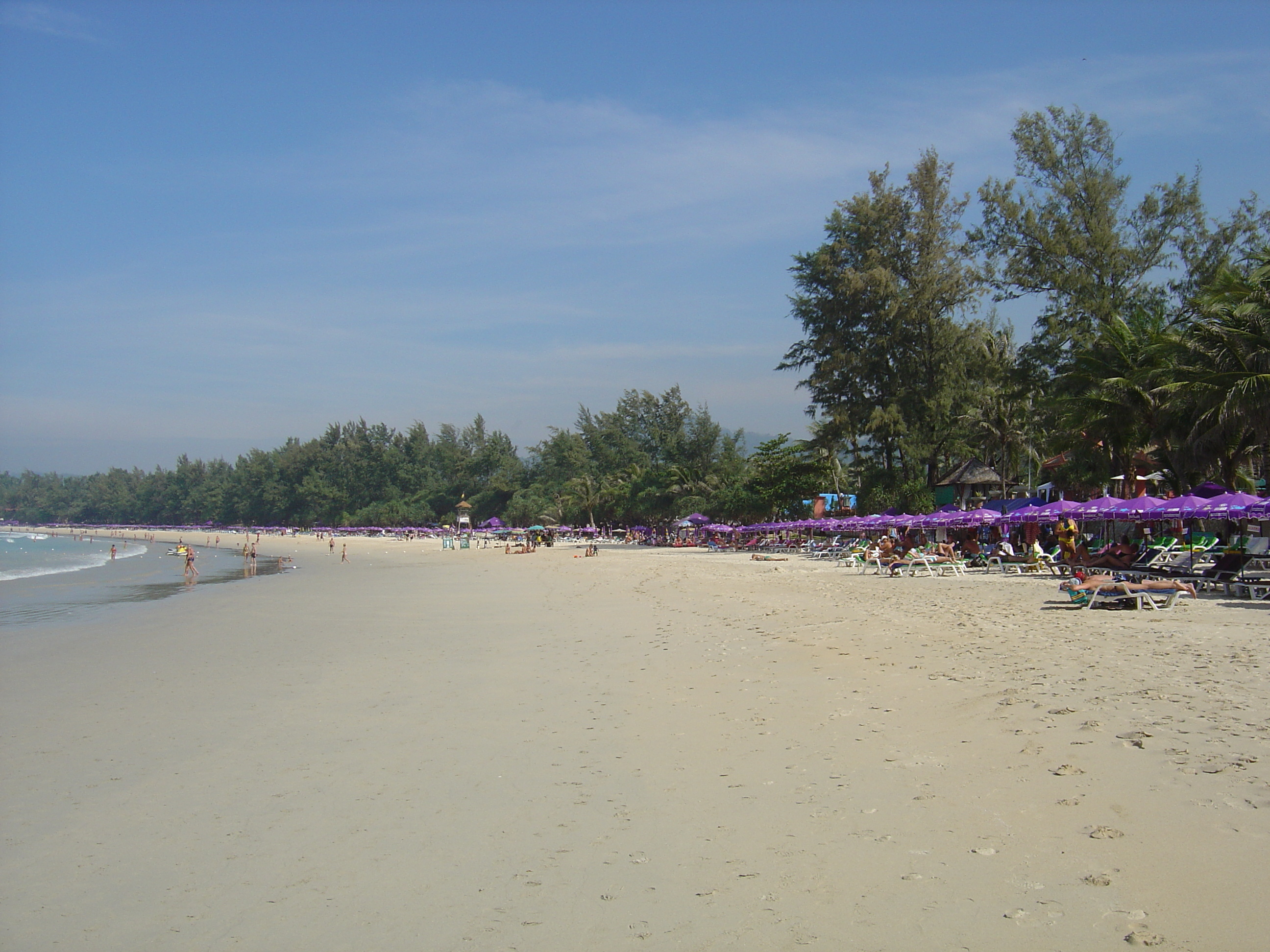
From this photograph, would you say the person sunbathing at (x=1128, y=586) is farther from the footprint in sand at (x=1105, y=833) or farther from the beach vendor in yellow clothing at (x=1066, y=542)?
the footprint in sand at (x=1105, y=833)

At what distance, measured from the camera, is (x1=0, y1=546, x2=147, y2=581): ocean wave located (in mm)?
33500

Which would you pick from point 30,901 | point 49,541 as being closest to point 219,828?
point 30,901

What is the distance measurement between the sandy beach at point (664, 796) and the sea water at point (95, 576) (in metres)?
10.8

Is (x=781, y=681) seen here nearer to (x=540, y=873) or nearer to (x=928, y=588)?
(x=540, y=873)

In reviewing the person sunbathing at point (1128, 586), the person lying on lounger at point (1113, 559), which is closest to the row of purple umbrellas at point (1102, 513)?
the person lying on lounger at point (1113, 559)

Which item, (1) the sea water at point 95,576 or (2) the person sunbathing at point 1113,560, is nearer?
(2) the person sunbathing at point 1113,560

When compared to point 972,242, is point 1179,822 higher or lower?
lower

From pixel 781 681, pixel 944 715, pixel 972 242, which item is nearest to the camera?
pixel 944 715

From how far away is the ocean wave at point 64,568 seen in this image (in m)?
33.5

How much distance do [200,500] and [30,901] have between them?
152 metres

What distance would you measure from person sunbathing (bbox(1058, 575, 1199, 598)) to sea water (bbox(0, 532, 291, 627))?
735 inches

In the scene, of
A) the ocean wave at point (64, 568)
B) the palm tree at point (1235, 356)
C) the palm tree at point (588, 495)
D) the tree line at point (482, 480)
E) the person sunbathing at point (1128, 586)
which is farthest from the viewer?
the palm tree at point (588, 495)

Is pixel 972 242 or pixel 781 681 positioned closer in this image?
pixel 781 681

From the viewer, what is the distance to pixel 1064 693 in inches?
272
